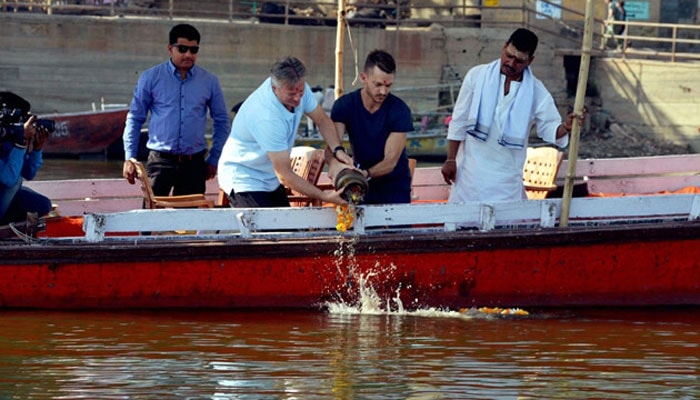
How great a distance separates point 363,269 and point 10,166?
98.6 inches

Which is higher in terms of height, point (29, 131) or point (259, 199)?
point (29, 131)

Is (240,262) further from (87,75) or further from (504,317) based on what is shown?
(87,75)

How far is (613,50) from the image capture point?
28.7 m

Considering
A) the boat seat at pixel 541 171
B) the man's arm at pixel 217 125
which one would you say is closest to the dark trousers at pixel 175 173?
the man's arm at pixel 217 125

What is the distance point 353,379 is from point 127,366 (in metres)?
1.33

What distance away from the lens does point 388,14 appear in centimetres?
2986

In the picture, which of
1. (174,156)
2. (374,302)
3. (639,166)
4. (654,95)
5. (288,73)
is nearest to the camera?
(288,73)

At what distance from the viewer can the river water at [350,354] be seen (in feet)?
23.3

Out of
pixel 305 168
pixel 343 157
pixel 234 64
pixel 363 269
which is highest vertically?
pixel 234 64

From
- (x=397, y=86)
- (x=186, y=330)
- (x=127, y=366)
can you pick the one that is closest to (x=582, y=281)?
(x=186, y=330)

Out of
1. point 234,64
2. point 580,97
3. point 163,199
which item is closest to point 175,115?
point 163,199

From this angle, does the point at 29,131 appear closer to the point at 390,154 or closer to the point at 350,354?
the point at 390,154

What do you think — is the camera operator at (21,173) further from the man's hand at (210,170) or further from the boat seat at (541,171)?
the boat seat at (541,171)

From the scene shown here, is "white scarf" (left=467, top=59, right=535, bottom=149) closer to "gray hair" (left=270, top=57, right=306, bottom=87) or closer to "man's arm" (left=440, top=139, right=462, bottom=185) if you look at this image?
"man's arm" (left=440, top=139, right=462, bottom=185)
